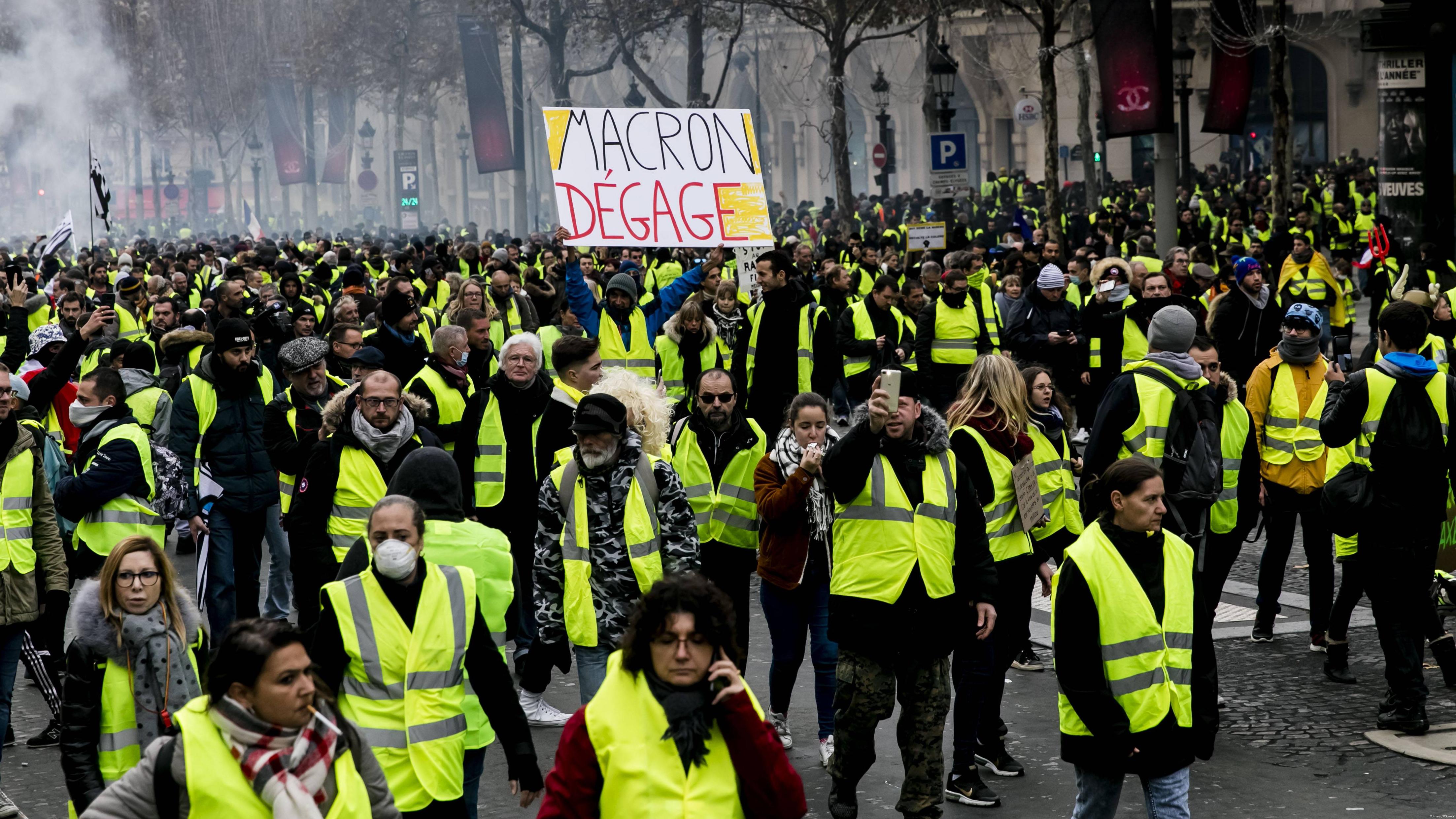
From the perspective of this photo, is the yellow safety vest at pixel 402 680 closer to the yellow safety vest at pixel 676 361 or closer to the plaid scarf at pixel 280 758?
the plaid scarf at pixel 280 758

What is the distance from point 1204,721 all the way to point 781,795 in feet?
5.49

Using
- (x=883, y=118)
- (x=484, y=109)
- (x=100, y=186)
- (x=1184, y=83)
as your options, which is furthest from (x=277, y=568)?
(x=484, y=109)

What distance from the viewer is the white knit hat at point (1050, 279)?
12578mm

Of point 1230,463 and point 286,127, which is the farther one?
point 286,127

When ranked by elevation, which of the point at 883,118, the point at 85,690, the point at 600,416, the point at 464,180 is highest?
the point at 464,180

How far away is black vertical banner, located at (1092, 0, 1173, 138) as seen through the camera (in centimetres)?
2100

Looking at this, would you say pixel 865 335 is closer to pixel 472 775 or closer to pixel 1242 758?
pixel 1242 758

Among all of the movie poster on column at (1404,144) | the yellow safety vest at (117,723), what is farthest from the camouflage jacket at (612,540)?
the movie poster on column at (1404,144)

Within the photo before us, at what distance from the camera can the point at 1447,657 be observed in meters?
7.38

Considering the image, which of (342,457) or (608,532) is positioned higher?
(342,457)

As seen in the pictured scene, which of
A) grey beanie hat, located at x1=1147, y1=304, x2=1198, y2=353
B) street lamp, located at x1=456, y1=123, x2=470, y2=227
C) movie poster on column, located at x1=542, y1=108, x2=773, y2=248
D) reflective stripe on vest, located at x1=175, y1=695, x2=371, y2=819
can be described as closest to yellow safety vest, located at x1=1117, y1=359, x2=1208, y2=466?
grey beanie hat, located at x1=1147, y1=304, x2=1198, y2=353

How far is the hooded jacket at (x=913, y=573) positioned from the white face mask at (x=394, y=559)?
5.07ft

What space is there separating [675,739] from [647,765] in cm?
8

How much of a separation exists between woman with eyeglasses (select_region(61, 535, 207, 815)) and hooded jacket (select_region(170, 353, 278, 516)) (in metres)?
3.28
